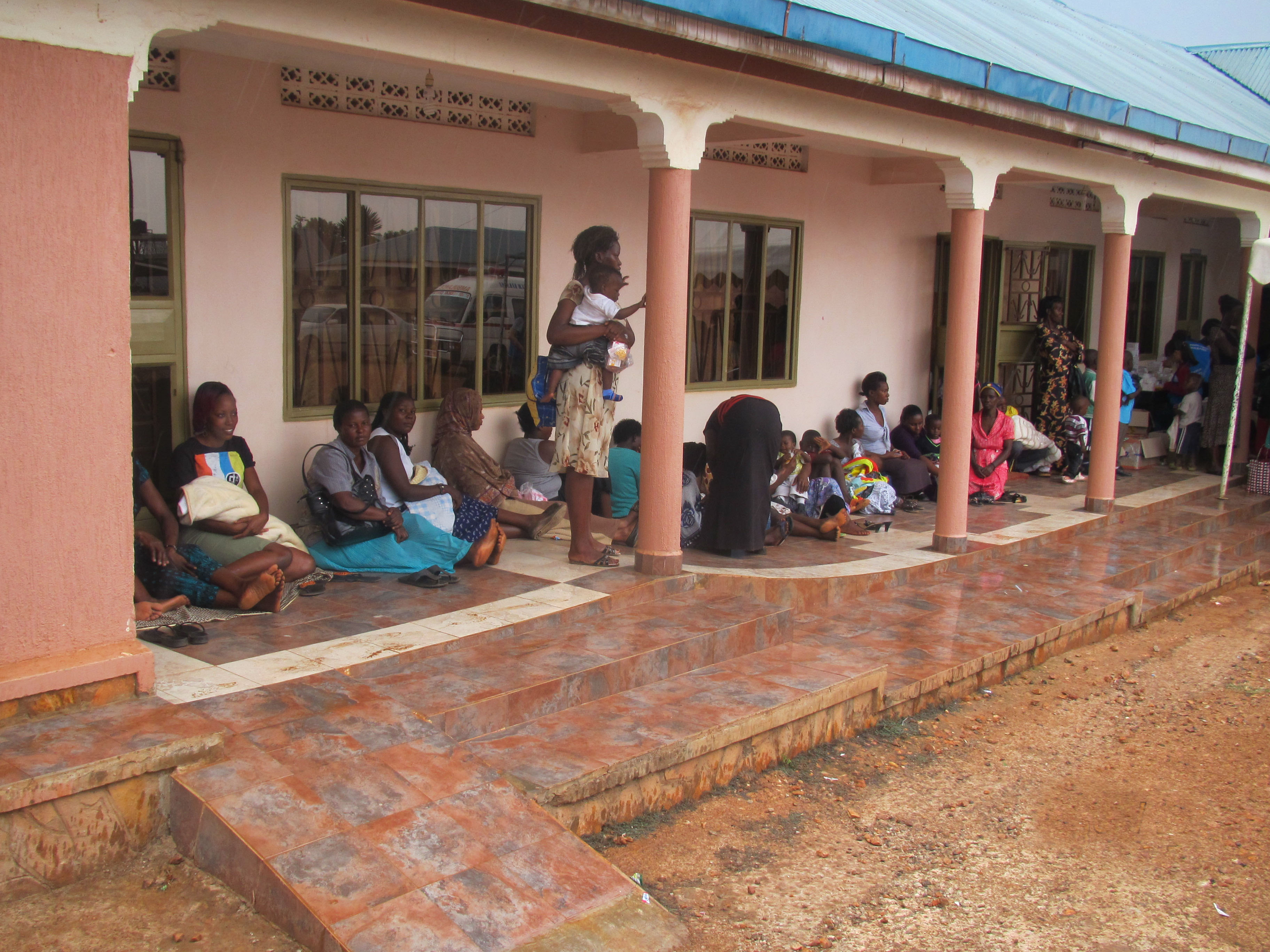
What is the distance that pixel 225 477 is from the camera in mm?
5742

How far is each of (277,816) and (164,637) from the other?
5.19 feet

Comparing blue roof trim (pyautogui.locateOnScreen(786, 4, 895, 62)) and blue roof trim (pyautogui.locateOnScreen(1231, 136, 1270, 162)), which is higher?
blue roof trim (pyautogui.locateOnScreen(1231, 136, 1270, 162))

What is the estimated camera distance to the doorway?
19.4 ft

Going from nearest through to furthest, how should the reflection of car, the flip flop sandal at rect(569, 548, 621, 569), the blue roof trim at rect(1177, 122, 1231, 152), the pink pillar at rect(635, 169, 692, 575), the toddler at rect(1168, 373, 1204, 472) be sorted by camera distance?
1. the pink pillar at rect(635, 169, 692, 575)
2. the flip flop sandal at rect(569, 548, 621, 569)
3. the reflection of car
4. the blue roof trim at rect(1177, 122, 1231, 152)
5. the toddler at rect(1168, 373, 1204, 472)

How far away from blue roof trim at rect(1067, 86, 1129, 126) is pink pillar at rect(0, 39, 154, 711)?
615 centimetres

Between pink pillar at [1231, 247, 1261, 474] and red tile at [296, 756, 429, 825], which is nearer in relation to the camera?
red tile at [296, 756, 429, 825]

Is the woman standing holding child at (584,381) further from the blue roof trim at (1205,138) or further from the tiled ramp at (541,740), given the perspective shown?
the blue roof trim at (1205,138)

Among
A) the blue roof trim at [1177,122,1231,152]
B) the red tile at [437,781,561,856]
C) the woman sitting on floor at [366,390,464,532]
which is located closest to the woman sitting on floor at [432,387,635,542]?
the woman sitting on floor at [366,390,464,532]

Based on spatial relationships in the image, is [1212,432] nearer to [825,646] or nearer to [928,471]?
[928,471]

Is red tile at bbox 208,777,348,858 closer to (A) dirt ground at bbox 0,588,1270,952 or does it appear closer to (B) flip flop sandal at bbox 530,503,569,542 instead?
(A) dirt ground at bbox 0,588,1270,952

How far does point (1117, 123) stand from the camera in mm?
8289

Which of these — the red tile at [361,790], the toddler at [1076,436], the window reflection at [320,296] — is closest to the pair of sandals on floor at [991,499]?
Answer: the toddler at [1076,436]

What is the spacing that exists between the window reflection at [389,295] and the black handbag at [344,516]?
3.71 ft

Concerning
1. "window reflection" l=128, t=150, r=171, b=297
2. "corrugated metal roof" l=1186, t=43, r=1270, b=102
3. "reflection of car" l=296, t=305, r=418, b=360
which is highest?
"corrugated metal roof" l=1186, t=43, r=1270, b=102
